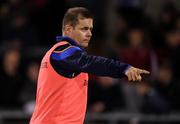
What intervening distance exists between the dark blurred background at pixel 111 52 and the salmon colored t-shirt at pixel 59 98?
4.18m

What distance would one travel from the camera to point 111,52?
12.0 metres

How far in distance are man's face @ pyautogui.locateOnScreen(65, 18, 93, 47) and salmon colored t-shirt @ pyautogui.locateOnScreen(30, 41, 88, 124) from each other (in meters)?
0.14

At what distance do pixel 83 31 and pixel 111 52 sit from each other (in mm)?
5575

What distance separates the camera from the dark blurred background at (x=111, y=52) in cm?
1093

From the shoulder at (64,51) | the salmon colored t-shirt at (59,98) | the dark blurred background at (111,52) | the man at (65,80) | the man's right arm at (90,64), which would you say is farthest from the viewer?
the dark blurred background at (111,52)

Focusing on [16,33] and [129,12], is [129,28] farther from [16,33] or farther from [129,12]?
[16,33]

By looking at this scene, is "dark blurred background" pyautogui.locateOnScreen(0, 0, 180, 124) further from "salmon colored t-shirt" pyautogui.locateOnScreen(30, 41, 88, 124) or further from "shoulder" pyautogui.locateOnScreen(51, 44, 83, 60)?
"shoulder" pyautogui.locateOnScreen(51, 44, 83, 60)

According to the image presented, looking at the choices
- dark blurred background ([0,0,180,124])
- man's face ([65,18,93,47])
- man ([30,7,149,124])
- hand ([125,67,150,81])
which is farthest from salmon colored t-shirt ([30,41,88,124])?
dark blurred background ([0,0,180,124])

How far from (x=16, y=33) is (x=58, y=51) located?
6458 mm

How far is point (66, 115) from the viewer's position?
6508 millimetres

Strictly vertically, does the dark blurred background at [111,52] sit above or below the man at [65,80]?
below

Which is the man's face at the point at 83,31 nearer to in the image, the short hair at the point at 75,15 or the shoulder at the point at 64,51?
the short hair at the point at 75,15

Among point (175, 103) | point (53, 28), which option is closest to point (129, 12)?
point (53, 28)

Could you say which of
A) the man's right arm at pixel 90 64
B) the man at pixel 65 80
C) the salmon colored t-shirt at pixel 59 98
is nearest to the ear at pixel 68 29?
the man at pixel 65 80
